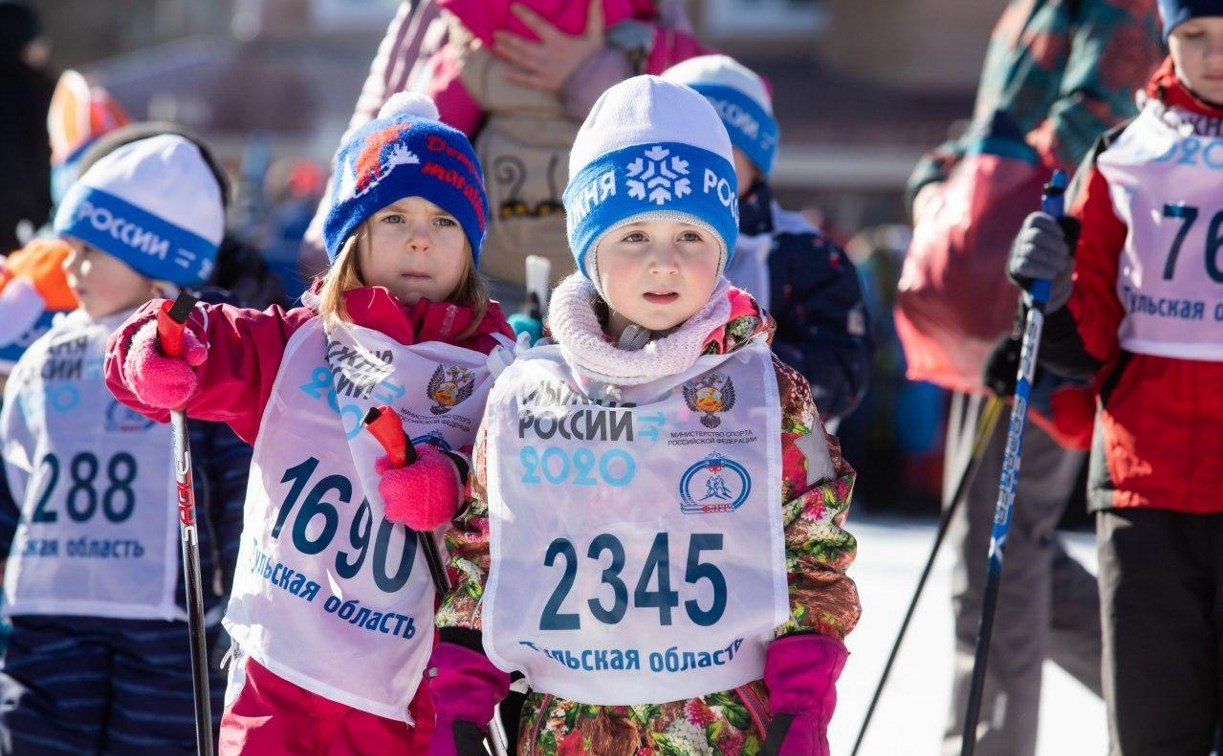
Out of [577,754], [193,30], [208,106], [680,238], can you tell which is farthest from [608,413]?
[193,30]

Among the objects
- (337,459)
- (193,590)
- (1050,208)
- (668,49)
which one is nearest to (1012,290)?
(1050,208)

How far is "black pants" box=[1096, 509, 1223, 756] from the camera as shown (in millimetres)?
3387

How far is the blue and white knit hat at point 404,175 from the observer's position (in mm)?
3219

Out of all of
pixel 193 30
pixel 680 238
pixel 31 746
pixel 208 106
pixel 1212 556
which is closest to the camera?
pixel 680 238

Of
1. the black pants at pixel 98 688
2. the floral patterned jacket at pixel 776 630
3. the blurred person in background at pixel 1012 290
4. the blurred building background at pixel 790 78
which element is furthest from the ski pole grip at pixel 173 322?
the blurred building background at pixel 790 78

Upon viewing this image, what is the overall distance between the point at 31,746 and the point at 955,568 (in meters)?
2.61

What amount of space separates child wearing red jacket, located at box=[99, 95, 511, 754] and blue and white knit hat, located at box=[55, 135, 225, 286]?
0.96 m

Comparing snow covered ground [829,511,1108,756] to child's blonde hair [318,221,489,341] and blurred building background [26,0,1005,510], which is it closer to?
child's blonde hair [318,221,489,341]

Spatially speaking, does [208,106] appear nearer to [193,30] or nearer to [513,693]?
[193,30]

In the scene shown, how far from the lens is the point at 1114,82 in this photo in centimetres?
437

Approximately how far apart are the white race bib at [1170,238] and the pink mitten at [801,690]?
1234 mm

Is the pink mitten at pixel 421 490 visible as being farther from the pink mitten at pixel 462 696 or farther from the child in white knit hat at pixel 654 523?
the pink mitten at pixel 462 696

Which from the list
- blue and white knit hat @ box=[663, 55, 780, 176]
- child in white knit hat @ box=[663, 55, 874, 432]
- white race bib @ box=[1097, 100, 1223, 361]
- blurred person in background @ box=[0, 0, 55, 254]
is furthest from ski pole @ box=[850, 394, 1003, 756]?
blurred person in background @ box=[0, 0, 55, 254]

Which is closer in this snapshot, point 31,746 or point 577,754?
point 577,754
